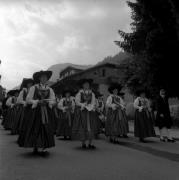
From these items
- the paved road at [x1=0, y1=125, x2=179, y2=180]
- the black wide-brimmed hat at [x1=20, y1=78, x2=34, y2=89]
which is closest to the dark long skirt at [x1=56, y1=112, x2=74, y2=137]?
the black wide-brimmed hat at [x1=20, y1=78, x2=34, y2=89]

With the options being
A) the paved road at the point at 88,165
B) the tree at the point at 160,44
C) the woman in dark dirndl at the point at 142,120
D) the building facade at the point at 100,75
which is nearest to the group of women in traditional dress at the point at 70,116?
the woman in dark dirndl at the point at 142,120

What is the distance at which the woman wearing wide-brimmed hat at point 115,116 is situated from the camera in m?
11.8

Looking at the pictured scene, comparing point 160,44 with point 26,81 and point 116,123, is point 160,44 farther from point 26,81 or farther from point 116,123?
point 26,81

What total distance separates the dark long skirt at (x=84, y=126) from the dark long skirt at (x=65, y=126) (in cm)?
306

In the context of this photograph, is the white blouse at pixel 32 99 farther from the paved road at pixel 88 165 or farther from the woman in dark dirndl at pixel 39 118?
the paved road at pixel 88 165

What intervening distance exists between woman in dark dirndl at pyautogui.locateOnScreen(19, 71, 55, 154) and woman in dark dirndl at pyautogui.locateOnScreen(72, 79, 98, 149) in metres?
1.61

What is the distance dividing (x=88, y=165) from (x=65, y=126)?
248 inches

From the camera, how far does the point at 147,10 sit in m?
19.2

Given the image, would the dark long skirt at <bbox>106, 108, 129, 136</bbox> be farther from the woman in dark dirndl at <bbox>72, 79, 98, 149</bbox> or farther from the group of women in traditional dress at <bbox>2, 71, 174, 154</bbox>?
the woman in dark dirndl at <bbox>72, 79, 98, 149</bbox>

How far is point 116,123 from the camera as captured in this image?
11.8m

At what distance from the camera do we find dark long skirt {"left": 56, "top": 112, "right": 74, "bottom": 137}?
516 inches

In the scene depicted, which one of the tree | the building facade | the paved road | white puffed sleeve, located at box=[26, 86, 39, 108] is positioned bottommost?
the paved road

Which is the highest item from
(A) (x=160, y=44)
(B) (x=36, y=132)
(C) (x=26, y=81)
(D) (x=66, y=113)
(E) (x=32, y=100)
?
(A) (x=160, y=44)

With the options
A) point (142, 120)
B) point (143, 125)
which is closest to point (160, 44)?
point (142, 120)
